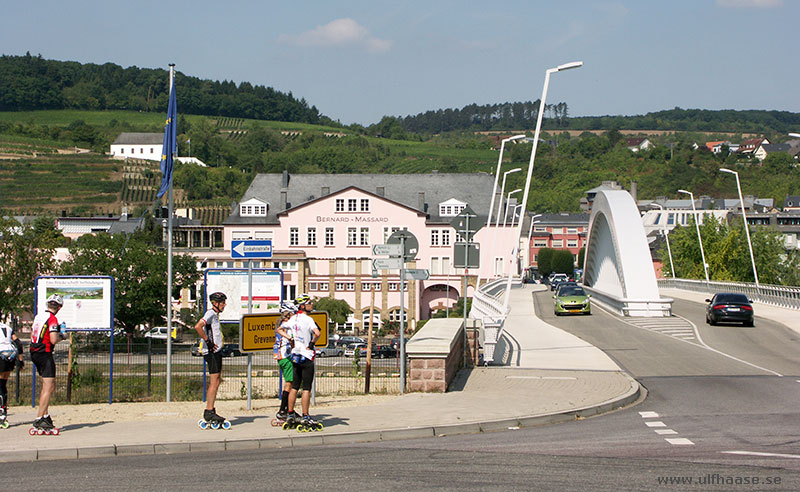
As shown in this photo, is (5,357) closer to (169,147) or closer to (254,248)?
(254,248)

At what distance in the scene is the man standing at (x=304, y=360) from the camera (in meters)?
12.9

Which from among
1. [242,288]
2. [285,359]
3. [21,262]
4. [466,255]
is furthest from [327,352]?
[21,262]

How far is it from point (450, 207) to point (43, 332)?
91335 millimetres

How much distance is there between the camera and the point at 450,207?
103750mm

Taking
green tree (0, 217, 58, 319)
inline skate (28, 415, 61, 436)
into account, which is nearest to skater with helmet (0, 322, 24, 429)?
inline skate (28, 415, 61, 436)

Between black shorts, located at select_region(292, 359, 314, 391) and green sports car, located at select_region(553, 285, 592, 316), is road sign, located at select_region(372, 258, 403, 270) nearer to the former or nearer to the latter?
black shorts, located at select_region(292, 359, 314, 391)

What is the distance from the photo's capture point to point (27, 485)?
979 centimetres

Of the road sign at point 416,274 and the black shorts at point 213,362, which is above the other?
the road sign at point 416,274

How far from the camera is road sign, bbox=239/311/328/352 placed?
15.1 meters

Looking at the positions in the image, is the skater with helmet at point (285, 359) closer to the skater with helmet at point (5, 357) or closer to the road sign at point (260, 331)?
the road sign at point (260, 331)

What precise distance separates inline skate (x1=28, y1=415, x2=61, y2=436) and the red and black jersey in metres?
0.98

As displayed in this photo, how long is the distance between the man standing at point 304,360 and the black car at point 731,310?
26.2 m

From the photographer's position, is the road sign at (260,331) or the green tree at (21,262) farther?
the green tree at (21,262)

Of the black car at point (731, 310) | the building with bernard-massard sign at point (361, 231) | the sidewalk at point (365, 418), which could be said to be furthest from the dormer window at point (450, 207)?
the sidewalk at point (365, 418)
